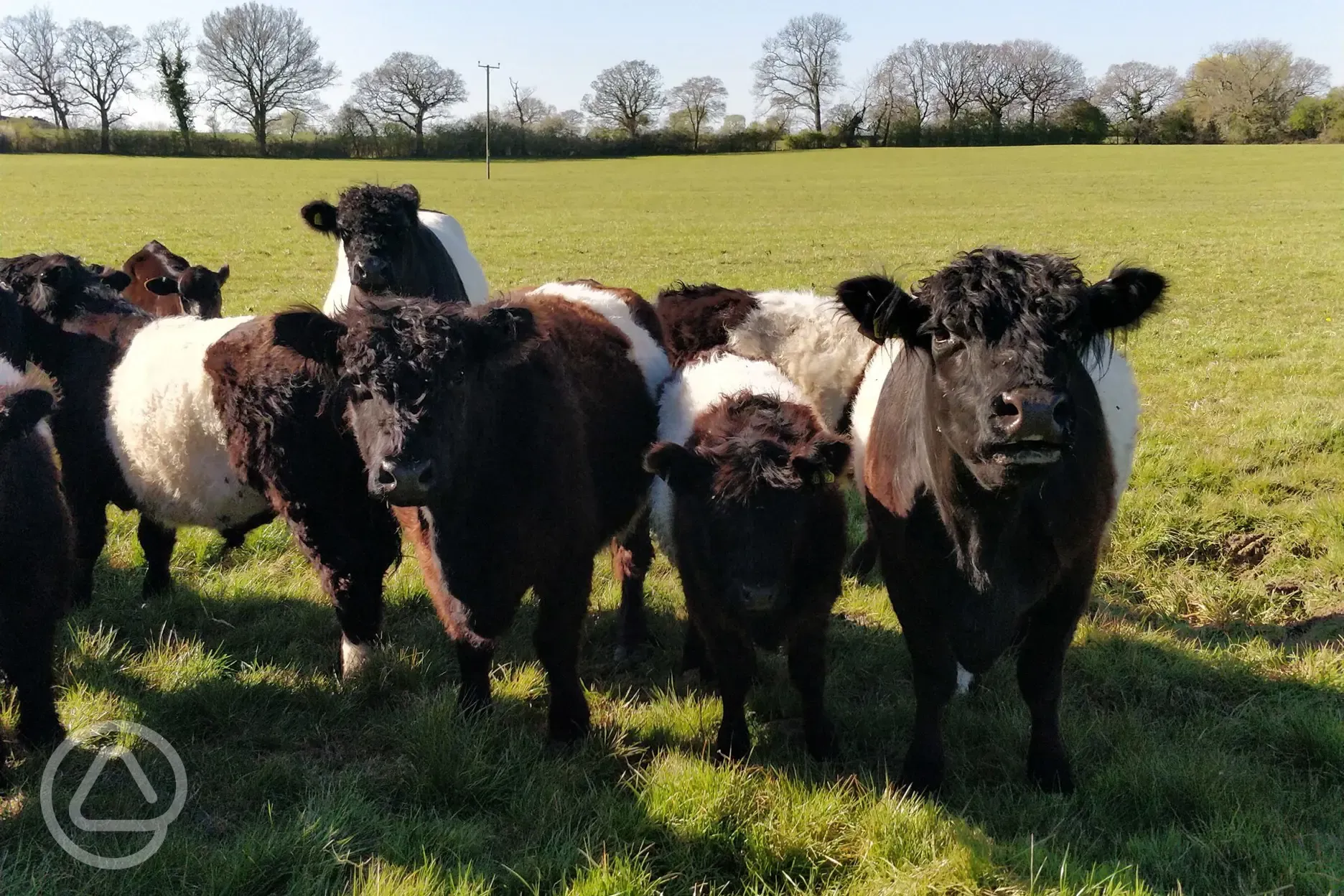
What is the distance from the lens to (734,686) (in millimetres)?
4125

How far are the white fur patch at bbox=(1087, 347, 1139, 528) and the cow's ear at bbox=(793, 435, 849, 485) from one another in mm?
1425

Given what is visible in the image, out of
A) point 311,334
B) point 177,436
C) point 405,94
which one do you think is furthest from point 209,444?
point 405,94

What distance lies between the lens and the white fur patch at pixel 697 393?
16.0 feet

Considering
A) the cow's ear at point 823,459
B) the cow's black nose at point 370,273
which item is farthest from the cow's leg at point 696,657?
the cow's black nose at point 370,273

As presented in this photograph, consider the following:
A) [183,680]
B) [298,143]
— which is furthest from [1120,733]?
[298,143]

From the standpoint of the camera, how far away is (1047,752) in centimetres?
388

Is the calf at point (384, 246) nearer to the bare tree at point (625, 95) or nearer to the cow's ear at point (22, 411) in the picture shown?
the cow's ear at point (22, 411)

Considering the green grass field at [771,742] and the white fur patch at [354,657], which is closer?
the green grass field at [771,742]

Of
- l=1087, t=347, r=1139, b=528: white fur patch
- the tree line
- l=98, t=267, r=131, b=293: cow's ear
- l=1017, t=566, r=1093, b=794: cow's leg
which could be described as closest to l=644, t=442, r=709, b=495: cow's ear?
l=1017, t=566, r=1093, b=794: cow's leg

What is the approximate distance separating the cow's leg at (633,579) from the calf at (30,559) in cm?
270

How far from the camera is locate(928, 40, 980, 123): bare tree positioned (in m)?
93.9

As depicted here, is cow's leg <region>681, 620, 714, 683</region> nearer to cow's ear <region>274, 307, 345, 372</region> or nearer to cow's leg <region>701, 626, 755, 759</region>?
cow's leg <region>701, 626, 755, 759</region>

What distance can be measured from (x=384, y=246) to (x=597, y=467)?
374 centimetres

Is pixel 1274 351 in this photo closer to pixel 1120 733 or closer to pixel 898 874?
pixel 1120 733
